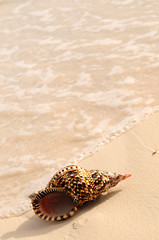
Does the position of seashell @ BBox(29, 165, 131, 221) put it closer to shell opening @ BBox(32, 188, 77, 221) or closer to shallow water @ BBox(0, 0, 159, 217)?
shell opening @ BBox(32, 188, 77, 221)

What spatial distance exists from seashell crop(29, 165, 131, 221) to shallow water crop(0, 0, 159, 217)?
51 centimetres

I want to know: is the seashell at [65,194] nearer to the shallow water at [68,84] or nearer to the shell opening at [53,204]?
the shell opening at [53,204]

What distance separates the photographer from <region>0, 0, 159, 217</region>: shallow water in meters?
4.09

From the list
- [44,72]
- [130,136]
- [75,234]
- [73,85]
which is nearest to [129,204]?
[75,234]

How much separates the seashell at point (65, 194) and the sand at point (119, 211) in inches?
3.3

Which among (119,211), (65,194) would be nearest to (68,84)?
(65,194)

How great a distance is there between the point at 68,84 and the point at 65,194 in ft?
9.58

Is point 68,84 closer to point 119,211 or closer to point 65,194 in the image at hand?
point 65,194

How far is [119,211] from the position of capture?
276 centimetres

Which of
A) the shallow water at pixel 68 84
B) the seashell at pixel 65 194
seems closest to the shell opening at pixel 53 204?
the seashell at pixel 65 194

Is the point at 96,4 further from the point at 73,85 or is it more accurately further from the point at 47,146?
the point at 47,146

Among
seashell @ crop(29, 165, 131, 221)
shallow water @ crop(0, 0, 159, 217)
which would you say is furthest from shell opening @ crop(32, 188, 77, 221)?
shallow water @ crop(0, 0, 159, 217)

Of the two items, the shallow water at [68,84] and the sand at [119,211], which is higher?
the sand at [119,211]

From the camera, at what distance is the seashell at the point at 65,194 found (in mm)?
2904
